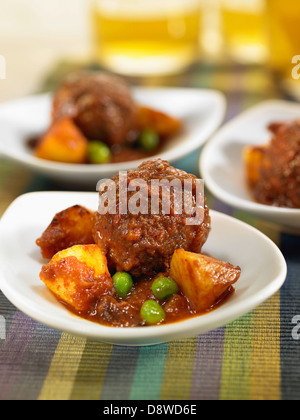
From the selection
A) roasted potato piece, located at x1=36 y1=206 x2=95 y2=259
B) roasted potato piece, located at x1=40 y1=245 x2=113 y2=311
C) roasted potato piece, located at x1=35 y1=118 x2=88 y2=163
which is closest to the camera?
roasted potato piece, located at x1=40 y1=245 x2=113 y2=311

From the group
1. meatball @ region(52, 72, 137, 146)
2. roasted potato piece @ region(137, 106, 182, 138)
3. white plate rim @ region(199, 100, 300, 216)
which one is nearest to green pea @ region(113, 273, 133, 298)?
white plate rim @ region(199, 100, 300, 216)

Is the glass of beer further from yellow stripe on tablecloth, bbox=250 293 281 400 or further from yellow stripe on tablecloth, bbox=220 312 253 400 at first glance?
yellow stripe on tablecloth, bbox=220 312 253 400

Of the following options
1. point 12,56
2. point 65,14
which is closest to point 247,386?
point 12,56

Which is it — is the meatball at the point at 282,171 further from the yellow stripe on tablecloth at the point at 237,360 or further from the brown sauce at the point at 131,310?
the brown sauce at the point at 131,310

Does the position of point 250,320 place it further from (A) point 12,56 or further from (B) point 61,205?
(A) point 12,56

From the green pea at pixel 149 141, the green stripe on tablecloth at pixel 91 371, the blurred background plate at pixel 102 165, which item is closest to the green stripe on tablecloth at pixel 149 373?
the green stripe on tablecloth at pixel 91 371

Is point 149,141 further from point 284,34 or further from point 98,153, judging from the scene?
point 284,34
